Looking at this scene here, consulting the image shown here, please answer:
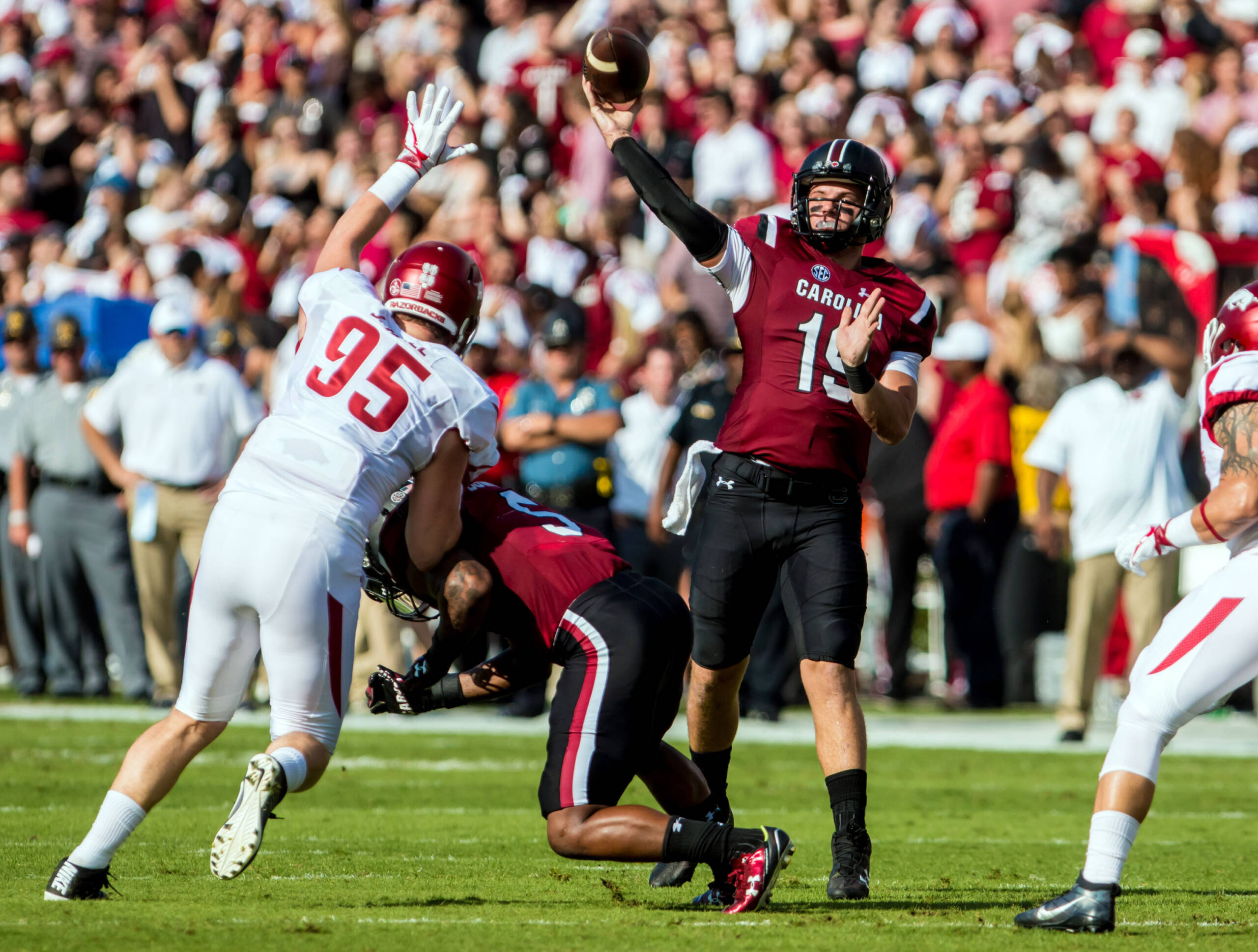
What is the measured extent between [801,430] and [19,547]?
8.55 meters

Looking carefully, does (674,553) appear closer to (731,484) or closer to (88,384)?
(88,384)

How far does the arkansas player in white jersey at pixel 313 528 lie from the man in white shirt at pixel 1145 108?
1213 cm

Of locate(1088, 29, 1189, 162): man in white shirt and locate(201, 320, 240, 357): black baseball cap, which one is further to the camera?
locate(1088, 29, 1189, 162): man in white shirt

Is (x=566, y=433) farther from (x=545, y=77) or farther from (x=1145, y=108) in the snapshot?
(x=545, y=77)

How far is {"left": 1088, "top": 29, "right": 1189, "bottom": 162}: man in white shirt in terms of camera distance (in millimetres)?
15812

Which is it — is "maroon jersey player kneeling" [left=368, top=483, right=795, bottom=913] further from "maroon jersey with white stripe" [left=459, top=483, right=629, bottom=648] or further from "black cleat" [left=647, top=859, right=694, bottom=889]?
"black cleat" [left=647, top=859, right=694, bottom=889]

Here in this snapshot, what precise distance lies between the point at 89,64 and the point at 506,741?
1381 centimetres

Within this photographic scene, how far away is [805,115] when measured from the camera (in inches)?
631

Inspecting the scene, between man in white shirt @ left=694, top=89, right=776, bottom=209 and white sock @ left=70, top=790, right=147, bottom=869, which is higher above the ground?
man in white shirt @ left=694, top=89, right=776, bottom=209

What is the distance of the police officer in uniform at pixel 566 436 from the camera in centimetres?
1084

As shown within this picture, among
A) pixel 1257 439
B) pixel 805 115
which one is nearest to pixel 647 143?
pixel 805 115

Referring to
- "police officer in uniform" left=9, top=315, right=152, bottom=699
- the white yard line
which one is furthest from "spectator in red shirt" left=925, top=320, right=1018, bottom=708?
"police officer in uniform" left=9, top=315, right=152, bottom=699

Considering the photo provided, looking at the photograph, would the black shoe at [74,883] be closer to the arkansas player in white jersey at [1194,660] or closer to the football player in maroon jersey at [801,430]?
the football player in maroon jersey at [801,430]

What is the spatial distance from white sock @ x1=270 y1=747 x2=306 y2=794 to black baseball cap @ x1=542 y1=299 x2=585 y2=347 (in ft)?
21.7
